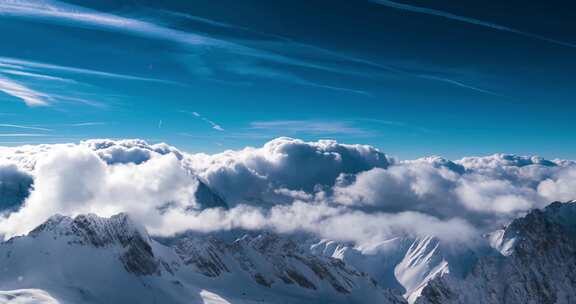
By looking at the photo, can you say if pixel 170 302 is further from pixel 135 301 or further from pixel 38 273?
pixel 38 273

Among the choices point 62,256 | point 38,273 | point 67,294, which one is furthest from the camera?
point 62,256

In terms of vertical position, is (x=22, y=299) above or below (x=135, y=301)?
above

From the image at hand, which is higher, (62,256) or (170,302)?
(62,256)

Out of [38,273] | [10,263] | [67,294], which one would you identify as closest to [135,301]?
[67,294]

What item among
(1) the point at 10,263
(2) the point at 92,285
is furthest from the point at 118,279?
(1) the point at 10,263

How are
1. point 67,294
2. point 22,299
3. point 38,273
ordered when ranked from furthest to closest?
1. point 38,273
2. point 67,294
3. point 22,299

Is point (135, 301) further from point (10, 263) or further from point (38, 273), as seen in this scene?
point (10, 263)

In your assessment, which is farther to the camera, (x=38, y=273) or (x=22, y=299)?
(x=38, y=273)

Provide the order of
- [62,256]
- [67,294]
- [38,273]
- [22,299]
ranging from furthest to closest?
[62,256], [38,273], [67,294], [22,299]

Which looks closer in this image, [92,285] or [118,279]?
[92,285]
